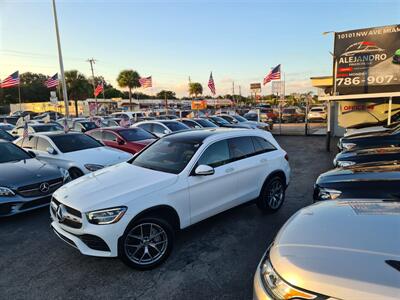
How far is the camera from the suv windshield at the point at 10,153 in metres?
6.14

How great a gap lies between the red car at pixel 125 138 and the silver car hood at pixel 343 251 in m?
7.42

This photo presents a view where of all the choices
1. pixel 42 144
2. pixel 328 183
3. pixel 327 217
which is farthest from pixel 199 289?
pixel 42 144

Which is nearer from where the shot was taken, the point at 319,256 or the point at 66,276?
the point at 319,256

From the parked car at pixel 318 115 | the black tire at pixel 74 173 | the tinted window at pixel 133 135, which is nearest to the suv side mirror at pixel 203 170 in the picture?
the black tire at pixel 74 173

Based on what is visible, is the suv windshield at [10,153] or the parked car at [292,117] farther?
the parked car at [292,117]

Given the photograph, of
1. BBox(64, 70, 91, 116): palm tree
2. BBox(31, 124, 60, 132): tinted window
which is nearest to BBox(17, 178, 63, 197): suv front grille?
BBox(31, 124, 60, 132): tinted window

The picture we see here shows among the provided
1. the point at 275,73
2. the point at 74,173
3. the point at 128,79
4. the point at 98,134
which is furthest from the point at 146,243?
the point at 128,79

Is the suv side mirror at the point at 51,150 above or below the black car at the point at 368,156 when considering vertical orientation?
above

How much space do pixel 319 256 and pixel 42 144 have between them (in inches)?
307

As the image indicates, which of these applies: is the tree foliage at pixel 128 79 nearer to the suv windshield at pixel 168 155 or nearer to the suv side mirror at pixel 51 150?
the suv side mirror at pixel 51 150

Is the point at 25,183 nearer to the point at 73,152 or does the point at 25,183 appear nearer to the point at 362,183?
the point at 73,152

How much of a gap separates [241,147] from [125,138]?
5894 millimetres

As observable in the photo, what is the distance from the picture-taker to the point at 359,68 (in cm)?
1165

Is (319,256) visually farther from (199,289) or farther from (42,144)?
(42,144)
